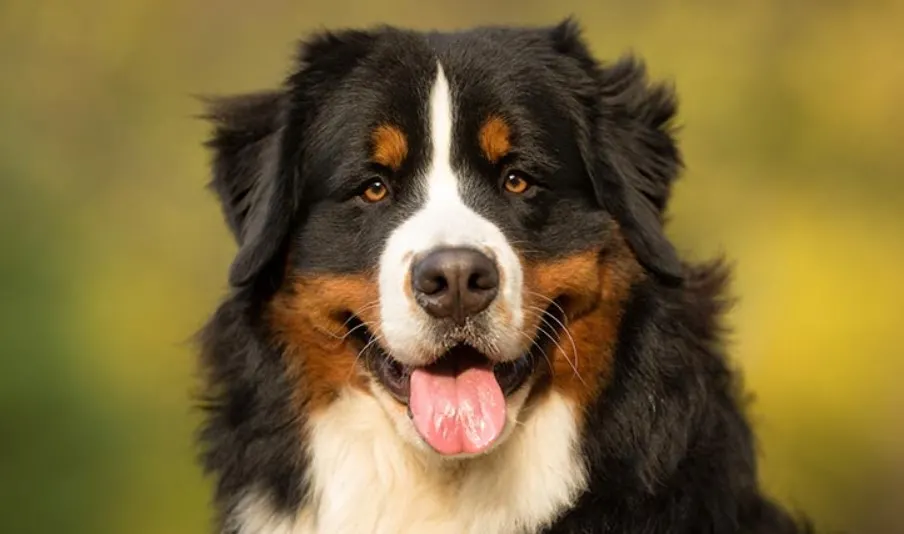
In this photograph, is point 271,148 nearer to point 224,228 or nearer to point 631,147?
point 631,147

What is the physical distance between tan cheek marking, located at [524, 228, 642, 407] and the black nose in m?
0.23

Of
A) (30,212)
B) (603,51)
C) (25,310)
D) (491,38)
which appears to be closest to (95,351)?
(25,310)

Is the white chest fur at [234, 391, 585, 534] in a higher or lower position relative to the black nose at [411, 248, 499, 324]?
lower

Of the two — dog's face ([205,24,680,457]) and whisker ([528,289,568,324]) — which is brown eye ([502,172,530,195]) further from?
whisker ([528,289,568,324])

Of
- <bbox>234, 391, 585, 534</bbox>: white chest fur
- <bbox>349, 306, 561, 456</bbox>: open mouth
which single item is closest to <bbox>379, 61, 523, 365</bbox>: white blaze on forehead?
<bbox>349, 306, 561, 456</bbox>: open mouth

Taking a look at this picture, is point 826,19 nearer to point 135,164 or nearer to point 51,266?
point 135,164

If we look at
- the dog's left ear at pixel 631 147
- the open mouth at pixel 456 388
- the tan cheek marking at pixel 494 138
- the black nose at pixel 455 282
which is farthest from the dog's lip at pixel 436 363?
the tan cheek marking at pixel 494 138

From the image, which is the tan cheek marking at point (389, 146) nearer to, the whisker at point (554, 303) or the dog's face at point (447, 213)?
the dog's face at point (447, 213)

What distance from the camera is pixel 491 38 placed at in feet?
11.7

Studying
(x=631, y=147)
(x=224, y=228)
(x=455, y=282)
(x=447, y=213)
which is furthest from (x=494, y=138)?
(x=224, y=228)

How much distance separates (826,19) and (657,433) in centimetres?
372

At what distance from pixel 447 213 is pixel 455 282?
278mm

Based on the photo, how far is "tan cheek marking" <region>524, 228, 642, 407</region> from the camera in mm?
3279

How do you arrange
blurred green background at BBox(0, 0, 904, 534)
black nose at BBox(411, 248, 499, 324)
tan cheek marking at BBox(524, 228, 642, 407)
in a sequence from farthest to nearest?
blurred green background at BBox(0, 0, 904, 534), tan cheek marking at BBox(524, 228, 642, 407), black nose at BBox(411, 248, 499, 324)
